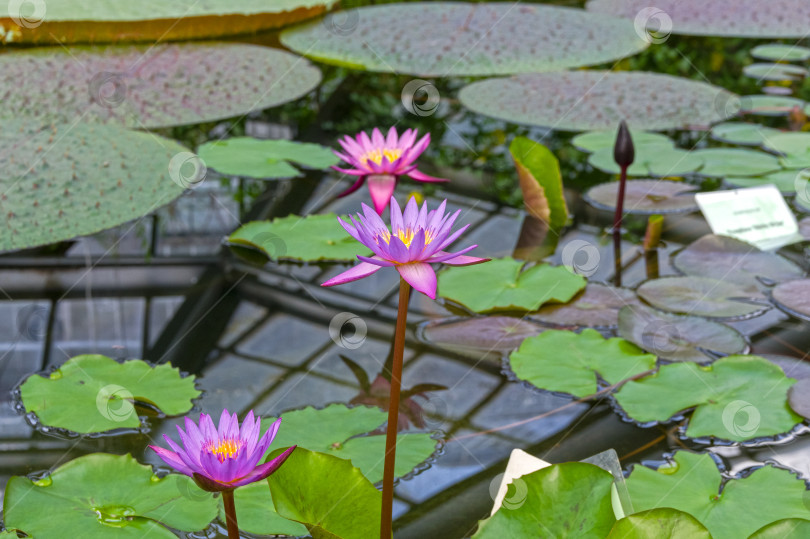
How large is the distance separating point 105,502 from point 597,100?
245cm

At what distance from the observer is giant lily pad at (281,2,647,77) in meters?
3.42

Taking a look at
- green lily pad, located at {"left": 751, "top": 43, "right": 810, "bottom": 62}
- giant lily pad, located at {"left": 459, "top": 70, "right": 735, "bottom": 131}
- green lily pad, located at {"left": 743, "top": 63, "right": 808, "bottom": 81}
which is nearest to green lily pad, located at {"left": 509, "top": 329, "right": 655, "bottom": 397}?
giant lily pad, located at {"left": 459, "top": 70, "right": 735, "bottom": 131}

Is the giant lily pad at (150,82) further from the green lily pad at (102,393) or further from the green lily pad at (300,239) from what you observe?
the green lily pad at (102,393)

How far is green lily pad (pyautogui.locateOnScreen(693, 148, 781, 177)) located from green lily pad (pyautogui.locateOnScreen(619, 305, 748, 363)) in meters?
0.94

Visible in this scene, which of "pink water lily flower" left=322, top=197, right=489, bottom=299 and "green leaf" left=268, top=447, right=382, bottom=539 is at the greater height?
"pink water lily flower" left=322, top=197, right=489, bottom=299

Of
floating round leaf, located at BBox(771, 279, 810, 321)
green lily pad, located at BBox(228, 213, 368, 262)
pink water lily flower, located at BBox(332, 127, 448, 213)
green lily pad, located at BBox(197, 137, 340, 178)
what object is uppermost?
green lily pad, located at BBox(197, 137, 340, 178)

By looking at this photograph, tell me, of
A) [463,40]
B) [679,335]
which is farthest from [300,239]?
[463,40]

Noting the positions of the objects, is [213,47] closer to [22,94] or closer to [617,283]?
[22,94]

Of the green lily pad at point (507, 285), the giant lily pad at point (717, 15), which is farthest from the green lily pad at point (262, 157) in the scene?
the giant lily pad at point (717, 15)

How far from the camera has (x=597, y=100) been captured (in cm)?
303

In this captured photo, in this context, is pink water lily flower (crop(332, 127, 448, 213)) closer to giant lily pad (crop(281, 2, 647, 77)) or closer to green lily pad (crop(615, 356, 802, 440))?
green lily pad (crop(615, 356, 802, 440))

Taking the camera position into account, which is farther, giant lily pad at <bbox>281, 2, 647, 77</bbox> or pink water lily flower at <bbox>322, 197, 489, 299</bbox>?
giant lily pad at <bbox>281, 2, 647, 77</bbox>

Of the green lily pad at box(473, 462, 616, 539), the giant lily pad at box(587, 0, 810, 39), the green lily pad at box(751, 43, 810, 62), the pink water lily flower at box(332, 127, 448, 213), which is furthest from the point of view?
the giant lily pad at box(587, 0, 810, 39)

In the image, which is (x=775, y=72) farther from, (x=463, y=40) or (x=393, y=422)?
(x=393, y=422)
